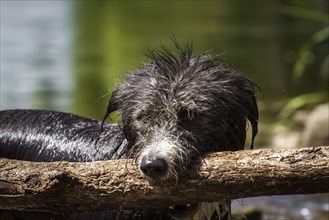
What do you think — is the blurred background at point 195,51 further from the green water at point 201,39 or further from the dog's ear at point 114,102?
the dog's ear at point 114,102

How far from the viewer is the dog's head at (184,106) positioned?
15.6ft

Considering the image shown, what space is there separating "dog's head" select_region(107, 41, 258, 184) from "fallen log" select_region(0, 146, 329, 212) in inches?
5.6

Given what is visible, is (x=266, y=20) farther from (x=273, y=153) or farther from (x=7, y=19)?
(x=273, y=153)

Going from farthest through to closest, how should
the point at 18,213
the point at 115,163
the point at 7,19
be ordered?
the point at 7,19 < the point at 18,213 < the point at 115,163

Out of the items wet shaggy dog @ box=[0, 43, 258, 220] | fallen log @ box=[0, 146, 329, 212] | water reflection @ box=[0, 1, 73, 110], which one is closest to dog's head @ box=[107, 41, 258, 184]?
wet shaggy dog @ box=[0, 43, 258, 220]

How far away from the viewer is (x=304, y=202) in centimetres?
885

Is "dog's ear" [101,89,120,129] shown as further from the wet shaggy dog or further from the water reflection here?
the water reflection

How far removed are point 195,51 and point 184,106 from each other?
13282 millimetres

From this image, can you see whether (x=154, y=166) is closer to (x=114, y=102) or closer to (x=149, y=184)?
(x=149, y=184)

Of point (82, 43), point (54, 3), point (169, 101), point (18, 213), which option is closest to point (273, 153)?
point (169, 101)

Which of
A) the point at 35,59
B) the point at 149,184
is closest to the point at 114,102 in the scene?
the point at 149,184

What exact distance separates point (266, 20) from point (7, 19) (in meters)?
9.85

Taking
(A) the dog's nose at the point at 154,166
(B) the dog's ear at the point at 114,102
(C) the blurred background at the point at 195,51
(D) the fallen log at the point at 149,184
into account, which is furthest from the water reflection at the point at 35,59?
(A) the dog's nose at the point at 154,166

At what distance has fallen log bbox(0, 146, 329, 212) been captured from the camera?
4.34 metres
